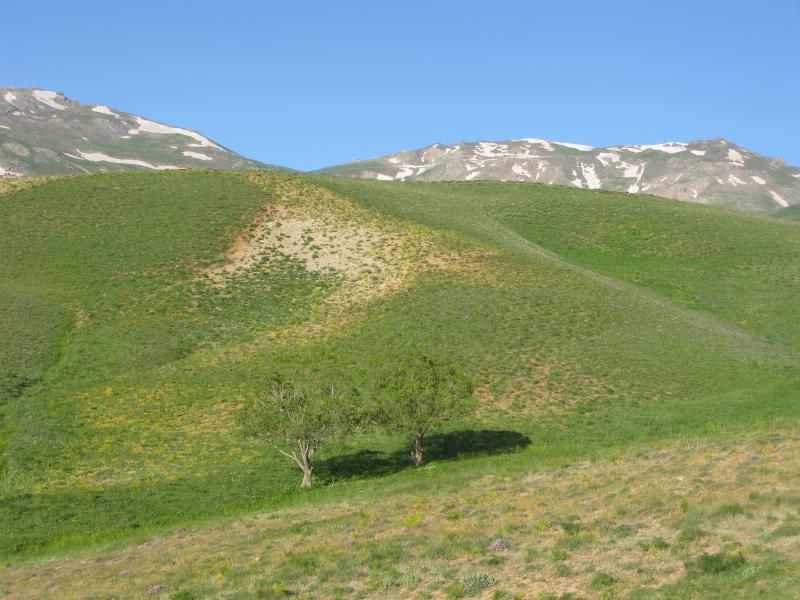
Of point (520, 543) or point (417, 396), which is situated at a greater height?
point (417, 396)

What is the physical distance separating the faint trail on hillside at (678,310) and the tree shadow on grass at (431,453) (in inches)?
1068

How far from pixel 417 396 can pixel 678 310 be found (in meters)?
38.0

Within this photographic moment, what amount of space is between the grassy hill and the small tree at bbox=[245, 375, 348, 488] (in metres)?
1.82

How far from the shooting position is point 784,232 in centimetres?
9762

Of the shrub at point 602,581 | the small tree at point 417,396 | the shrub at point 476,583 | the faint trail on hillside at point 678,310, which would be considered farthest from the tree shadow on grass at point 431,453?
the faint trail on hillside at point 678,310

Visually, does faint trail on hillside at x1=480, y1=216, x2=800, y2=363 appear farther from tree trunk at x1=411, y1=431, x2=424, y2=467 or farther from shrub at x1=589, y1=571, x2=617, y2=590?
shrub at x1=589, y1=571, x2=617, y2=590

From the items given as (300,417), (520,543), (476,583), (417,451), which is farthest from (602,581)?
(417,451)

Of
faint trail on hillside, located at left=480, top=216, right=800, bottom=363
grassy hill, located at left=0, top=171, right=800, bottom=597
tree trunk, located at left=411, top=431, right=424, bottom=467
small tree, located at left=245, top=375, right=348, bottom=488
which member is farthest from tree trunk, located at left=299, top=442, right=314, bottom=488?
faint trail on hillside, located at left=480, top=216, right=800, bottom=363

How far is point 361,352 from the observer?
54000mm

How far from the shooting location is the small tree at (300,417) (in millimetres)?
36406

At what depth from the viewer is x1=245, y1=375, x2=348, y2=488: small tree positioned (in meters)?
36.4

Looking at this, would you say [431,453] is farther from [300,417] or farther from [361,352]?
[361,352]

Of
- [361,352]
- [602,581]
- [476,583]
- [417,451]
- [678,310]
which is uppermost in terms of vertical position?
[678,310]

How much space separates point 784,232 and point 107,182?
85115 mm
